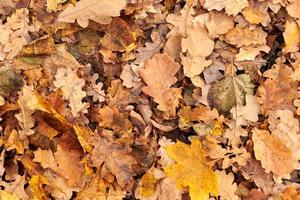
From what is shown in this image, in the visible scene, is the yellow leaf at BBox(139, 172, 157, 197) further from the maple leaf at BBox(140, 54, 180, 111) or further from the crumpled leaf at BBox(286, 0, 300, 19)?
the crumpled leaf at BBox(286, 0, 300, 19)

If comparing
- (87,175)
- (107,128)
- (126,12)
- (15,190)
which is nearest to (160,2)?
(126,12)

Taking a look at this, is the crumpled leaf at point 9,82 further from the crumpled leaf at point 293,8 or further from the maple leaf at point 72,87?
the crumpled leaf at point 293,8

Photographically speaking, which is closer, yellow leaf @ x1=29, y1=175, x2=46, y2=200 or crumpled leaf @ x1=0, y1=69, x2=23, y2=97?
yellow leaf @ x1=29, y1=175, x2=46, y2=200

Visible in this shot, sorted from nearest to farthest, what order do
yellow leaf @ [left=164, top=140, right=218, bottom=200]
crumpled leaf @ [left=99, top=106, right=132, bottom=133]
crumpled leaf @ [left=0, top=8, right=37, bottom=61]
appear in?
yellow leaf @ [left=164, top=140, right=218, bottom=200] → crumpled leaf @ [left=99, top=106, right=132, bottom=133] → crumpled leaf @ [left=0, top=8, right=37, bottom=61]

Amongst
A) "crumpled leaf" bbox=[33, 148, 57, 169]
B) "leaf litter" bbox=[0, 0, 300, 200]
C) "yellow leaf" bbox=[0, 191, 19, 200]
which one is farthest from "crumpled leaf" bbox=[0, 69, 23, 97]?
"yellow leaf" bbox=[0, 191, 19, 200]

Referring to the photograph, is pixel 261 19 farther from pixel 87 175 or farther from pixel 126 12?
pixel 87 175

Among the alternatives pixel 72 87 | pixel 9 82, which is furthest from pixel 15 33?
pixel 72 87
